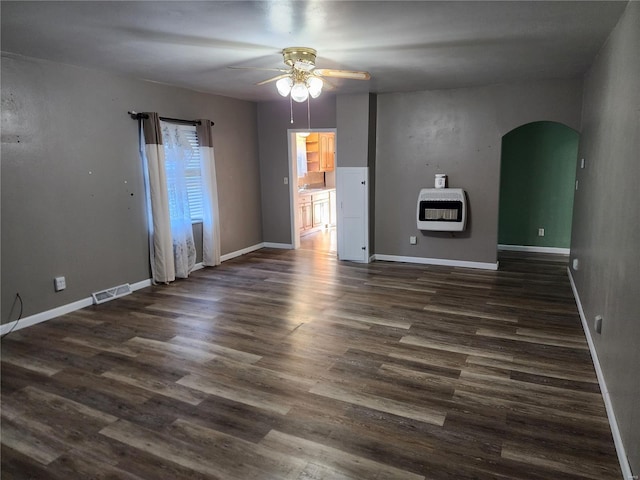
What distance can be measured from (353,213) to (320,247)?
1.34 meters

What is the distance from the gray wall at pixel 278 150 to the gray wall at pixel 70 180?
1.68 metres

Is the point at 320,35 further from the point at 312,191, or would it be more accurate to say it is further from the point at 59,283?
the point at 312,191

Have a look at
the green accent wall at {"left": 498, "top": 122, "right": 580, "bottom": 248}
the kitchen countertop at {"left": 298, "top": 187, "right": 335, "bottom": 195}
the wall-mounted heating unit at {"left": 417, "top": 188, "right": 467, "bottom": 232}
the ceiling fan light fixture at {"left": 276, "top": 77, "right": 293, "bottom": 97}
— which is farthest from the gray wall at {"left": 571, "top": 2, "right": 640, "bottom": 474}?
the kitchen countertop at {"left": 298, "top": 187, "right": 335, "bottom": 195}

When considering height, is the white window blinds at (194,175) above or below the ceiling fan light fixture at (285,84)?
below

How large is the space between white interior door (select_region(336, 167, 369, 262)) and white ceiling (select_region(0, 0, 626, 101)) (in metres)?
1.86

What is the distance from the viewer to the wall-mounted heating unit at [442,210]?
596 centimetres

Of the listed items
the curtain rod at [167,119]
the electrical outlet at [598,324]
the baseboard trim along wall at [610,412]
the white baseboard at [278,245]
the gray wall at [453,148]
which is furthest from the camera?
the white baseboard at [278,245]

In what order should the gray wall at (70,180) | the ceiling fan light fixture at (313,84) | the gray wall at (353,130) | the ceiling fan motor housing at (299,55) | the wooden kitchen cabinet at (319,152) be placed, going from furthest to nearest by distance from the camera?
the wooden kitchen cabinet at (319,152)
the gray wall at (353,130)
the gray wall at (70,180)
the ceiling fan light fixture at (313,84)
the ceiling fan motor housing at (299,55)

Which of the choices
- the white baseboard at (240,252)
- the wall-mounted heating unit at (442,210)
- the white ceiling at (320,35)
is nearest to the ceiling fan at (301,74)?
the white ceiling at (320,35)

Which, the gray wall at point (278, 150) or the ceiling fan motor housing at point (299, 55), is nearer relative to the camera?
the ceiling fan motor housing at point (299, 55)

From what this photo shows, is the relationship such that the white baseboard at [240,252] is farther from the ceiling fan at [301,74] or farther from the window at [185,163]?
the ceiling fan at [301,74]

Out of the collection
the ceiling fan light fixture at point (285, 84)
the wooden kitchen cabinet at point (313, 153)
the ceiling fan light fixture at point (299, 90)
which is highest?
the ceiling fan light fixture at point (285, 84)

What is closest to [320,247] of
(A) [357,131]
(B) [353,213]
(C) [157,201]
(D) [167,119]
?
(B) [353,213]

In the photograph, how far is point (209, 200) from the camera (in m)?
6.24
